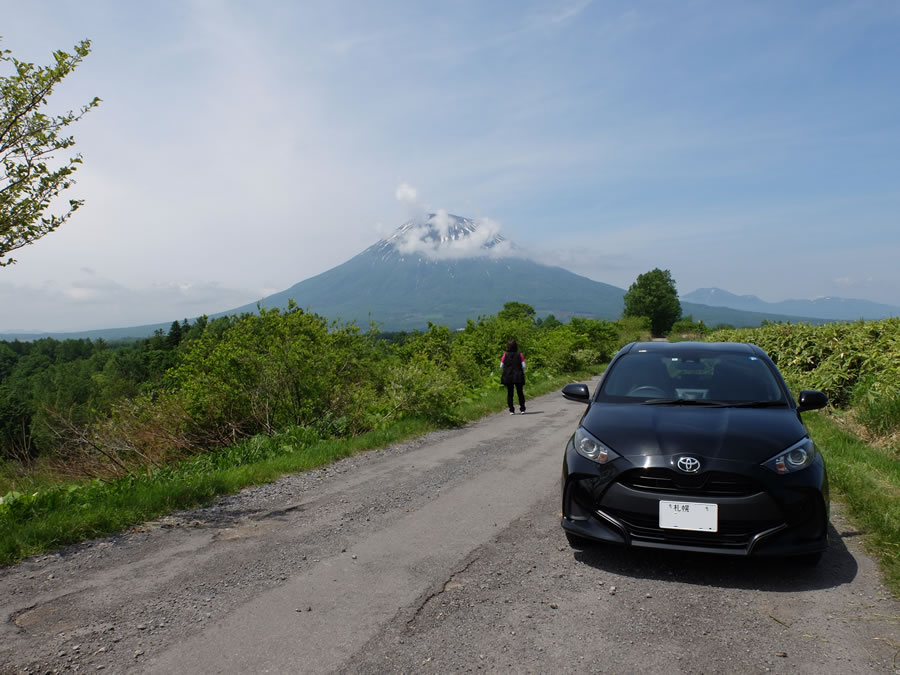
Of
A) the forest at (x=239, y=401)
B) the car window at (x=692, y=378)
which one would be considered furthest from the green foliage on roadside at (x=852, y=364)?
the forest at (x=239, y=401)

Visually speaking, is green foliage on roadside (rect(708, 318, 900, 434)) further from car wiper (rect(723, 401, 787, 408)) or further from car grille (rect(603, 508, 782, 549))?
car grille (rect(603, 508, 782, 549))

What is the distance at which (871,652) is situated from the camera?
9.27ft

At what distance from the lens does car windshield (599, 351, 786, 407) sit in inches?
186

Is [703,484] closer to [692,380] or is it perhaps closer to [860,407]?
[692,380]

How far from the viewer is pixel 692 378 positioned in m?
5.07

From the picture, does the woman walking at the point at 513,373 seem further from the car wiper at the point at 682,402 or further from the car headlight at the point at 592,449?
the car headlight at the point at 592,449

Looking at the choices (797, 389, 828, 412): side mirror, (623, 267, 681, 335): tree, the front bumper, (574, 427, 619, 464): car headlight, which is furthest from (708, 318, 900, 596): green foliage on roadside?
(623, 267, 681, 335): tree

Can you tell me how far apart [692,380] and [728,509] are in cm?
170

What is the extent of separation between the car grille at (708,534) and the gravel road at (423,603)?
29 cm

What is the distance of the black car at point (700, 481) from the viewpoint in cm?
358

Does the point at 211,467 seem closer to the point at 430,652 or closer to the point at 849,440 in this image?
the point at 430,652

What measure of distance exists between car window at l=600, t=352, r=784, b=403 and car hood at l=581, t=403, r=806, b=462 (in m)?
0.29

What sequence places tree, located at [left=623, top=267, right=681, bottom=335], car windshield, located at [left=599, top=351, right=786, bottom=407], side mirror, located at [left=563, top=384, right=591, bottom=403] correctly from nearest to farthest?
car windshield, located at [left=599, top=351, right=786, bottom=407]
side mirror, located at [left=563, top=384, right=591, bottom=403]
tree, located at [left=623, top=267, right=681, bottom=335]

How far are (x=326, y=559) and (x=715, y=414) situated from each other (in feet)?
10.6
